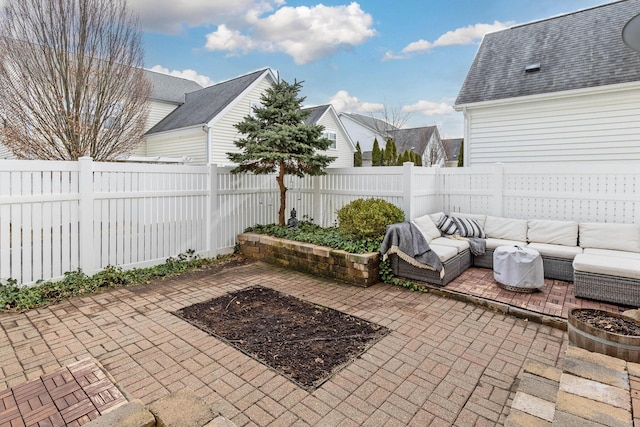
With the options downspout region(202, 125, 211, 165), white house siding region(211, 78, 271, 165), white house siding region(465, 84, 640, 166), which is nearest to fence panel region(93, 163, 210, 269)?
white house siding region(465, 84, 640, 166)

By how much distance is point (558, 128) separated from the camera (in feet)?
26.1

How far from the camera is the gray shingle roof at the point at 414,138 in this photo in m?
28.9

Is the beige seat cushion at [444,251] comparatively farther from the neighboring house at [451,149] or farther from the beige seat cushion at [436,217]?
the neighboring house at [451,149]

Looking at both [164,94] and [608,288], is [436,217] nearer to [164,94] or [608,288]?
[608,288]

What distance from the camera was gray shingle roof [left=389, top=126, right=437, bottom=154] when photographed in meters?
→ 28.9

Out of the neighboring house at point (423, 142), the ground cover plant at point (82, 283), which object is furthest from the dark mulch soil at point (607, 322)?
the neighboring house at point (423, 142)

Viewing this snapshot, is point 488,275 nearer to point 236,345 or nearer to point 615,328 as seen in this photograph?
point 615,328

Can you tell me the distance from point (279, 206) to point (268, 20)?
771cm

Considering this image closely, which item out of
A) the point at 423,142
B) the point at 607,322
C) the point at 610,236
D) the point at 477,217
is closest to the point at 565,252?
the point at 610,236

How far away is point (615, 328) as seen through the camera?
2711 mm

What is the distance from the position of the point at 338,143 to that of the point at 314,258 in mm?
16531

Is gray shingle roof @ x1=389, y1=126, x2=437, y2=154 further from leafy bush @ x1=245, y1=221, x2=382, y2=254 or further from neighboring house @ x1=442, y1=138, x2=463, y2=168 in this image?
leafy bush @ x1=245, y1=221, x2=382, y2=254

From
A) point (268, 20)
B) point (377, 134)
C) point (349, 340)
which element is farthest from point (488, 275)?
point (377, 134)

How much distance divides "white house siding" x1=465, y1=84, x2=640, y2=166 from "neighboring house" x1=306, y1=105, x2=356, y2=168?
1073cm
